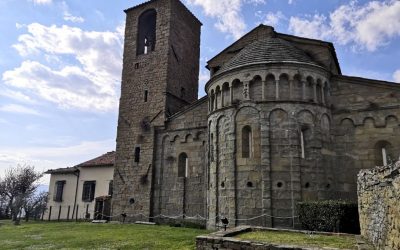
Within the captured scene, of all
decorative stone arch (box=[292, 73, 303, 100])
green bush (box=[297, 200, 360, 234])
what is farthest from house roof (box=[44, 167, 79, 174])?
green bush (box=[297, 200, 360, 234])

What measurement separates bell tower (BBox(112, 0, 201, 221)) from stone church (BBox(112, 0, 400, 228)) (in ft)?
0.58

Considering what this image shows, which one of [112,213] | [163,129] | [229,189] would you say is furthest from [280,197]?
[112,213]

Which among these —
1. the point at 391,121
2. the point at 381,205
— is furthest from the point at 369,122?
the point at 381,205

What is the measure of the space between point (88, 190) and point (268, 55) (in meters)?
20.6

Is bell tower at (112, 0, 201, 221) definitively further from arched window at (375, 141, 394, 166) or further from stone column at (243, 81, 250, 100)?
arched window at (375, 141, 394, 166)

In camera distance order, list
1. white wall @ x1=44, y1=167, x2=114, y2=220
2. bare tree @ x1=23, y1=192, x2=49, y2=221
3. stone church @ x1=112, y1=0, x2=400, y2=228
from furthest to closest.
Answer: bare tree @ x1=23, y1=192, x2=49, y2=221 → white wall @ x1=44, y1=167, x2=114, y2=220 → stone church @ x1=112, y1=0, x2=400, y2=228

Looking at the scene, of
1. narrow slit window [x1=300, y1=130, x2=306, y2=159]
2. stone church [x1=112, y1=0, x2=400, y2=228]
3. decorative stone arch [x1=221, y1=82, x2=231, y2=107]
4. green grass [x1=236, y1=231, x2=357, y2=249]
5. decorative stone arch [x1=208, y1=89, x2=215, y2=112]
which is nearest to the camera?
green grass [x1=236, y1=231, x2=357, y2=249]

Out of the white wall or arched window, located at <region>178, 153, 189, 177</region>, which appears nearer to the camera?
arched window, located at <region>178, 153, 189, 177</region>

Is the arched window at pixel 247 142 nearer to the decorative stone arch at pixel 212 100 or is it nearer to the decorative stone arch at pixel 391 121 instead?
the decorative stone arch at pixel 212 100

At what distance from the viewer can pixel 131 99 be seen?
21594 millimetres

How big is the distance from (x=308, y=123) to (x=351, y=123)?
2478 mm

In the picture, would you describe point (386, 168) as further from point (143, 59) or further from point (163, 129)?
point (143, 59)

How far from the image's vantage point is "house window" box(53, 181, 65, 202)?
29688 mm

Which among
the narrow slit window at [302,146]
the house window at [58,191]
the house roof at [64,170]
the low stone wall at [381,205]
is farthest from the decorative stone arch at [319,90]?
the house window at [58,191]
